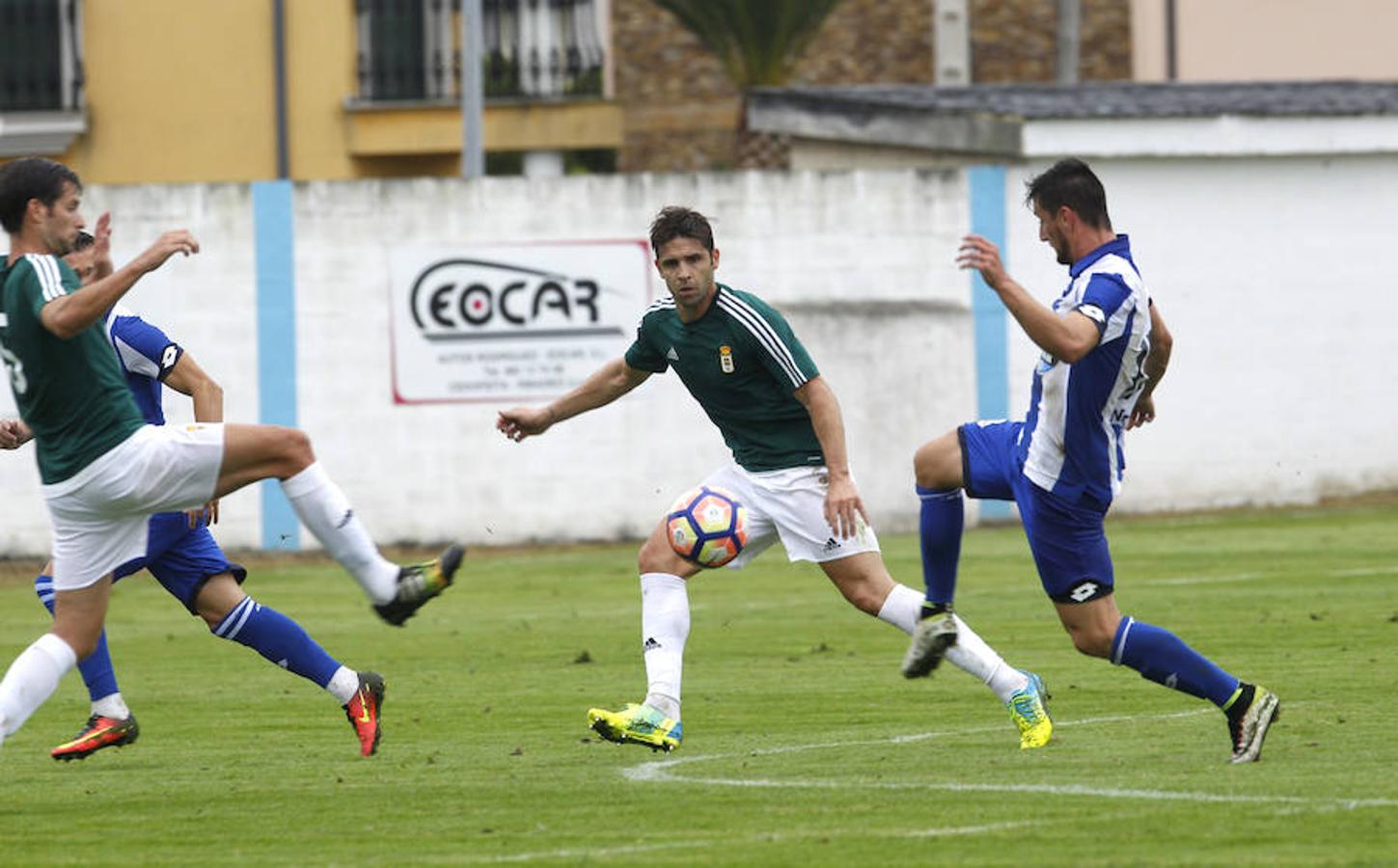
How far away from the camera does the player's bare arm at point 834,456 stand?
363 inches

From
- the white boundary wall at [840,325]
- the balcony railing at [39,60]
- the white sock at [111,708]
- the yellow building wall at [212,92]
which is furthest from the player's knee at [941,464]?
the balcony railing at [39,60]

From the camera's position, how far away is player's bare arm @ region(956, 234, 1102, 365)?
8094 mm

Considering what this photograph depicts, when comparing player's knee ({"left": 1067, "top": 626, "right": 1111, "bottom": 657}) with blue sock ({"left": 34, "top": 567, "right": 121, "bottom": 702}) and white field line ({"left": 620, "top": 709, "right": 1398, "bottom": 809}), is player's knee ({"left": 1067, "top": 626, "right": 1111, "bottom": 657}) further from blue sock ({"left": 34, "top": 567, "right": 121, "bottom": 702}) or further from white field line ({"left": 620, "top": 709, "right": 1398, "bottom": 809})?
blue sock ({"left": 34, "top": 567, "right": 121, "bottom": 702})

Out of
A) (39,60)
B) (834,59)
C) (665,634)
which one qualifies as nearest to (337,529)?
(665,634)

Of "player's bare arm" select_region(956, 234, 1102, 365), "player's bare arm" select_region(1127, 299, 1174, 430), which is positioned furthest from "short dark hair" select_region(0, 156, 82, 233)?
"player's bare arm" select_region(1127, 299, 1174, 430)

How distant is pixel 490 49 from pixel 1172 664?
27686mm

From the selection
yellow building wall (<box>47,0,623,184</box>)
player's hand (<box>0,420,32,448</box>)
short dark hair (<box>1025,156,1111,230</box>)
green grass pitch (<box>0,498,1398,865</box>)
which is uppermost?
yellow building wall (<box>47,0,623,184</box>)

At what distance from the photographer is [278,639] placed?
32.5ft

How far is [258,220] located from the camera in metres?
22.4

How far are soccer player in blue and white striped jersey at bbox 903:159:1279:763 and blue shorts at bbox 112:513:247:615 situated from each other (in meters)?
2.87

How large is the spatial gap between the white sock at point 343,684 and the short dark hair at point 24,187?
2.29 metres

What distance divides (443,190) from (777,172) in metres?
3.05

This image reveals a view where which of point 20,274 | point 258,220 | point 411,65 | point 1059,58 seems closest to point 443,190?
point 258,220

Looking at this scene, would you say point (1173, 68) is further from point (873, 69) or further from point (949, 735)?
point (949, 735)
